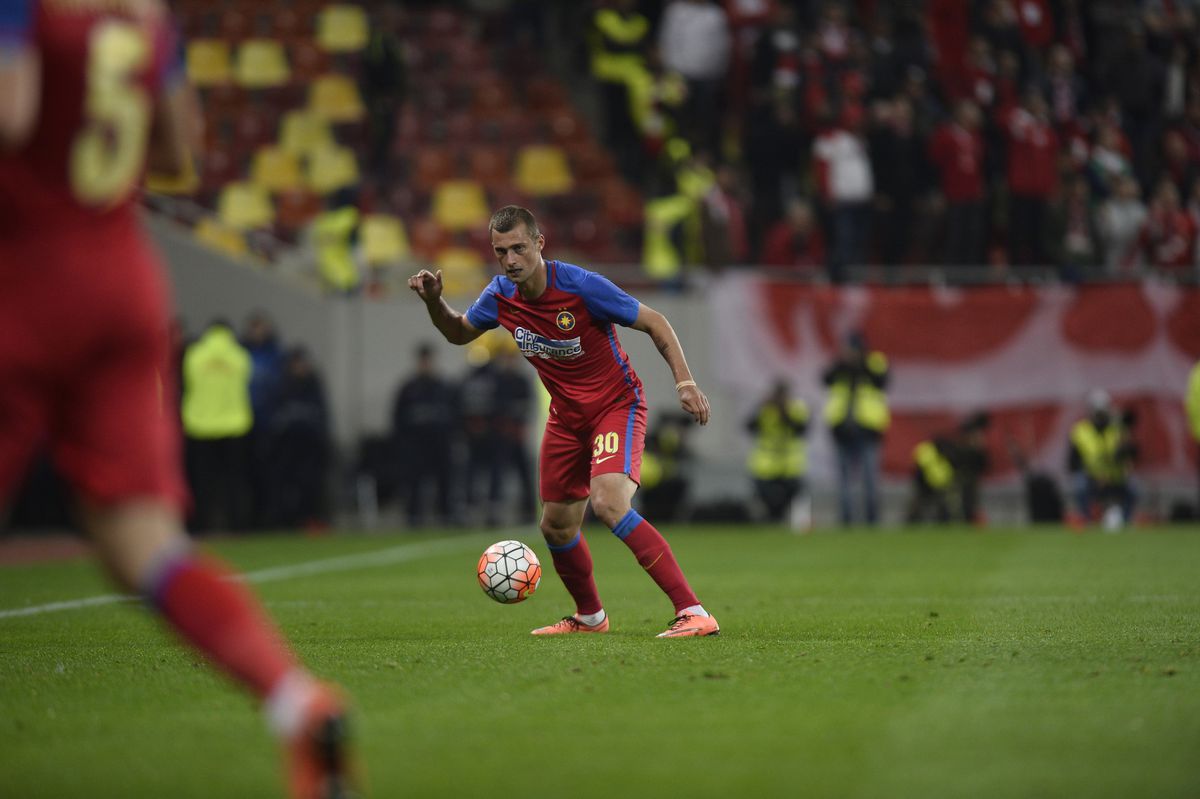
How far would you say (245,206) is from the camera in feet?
76.7

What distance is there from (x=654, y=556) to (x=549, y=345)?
46.7 inches

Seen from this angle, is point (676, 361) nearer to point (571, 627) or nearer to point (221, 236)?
point (571, 627)

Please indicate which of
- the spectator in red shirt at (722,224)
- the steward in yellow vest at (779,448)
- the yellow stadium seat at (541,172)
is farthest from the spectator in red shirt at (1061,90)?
the yellow stadium seat at (541,172)

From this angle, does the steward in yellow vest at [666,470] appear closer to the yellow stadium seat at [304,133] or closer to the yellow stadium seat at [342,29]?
the yellow stadium seat at [304,133]

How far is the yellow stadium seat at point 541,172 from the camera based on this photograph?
24.2 metres

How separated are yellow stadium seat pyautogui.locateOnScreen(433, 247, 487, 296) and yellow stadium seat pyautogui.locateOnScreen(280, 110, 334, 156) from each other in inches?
107

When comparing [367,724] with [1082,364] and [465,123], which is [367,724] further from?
[465,123]

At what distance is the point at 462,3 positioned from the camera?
2756 cm

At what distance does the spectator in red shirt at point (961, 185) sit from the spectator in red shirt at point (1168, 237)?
7.43 feet

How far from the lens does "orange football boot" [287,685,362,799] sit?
3914 millimetres

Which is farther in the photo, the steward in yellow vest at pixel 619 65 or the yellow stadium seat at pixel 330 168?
the steward in yellow vest at pixel 619 65

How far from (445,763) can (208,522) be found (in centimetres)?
1573

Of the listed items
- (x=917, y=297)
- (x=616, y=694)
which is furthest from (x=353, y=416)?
(x=616, y=694)

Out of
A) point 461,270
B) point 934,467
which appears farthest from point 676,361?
point 461,270
